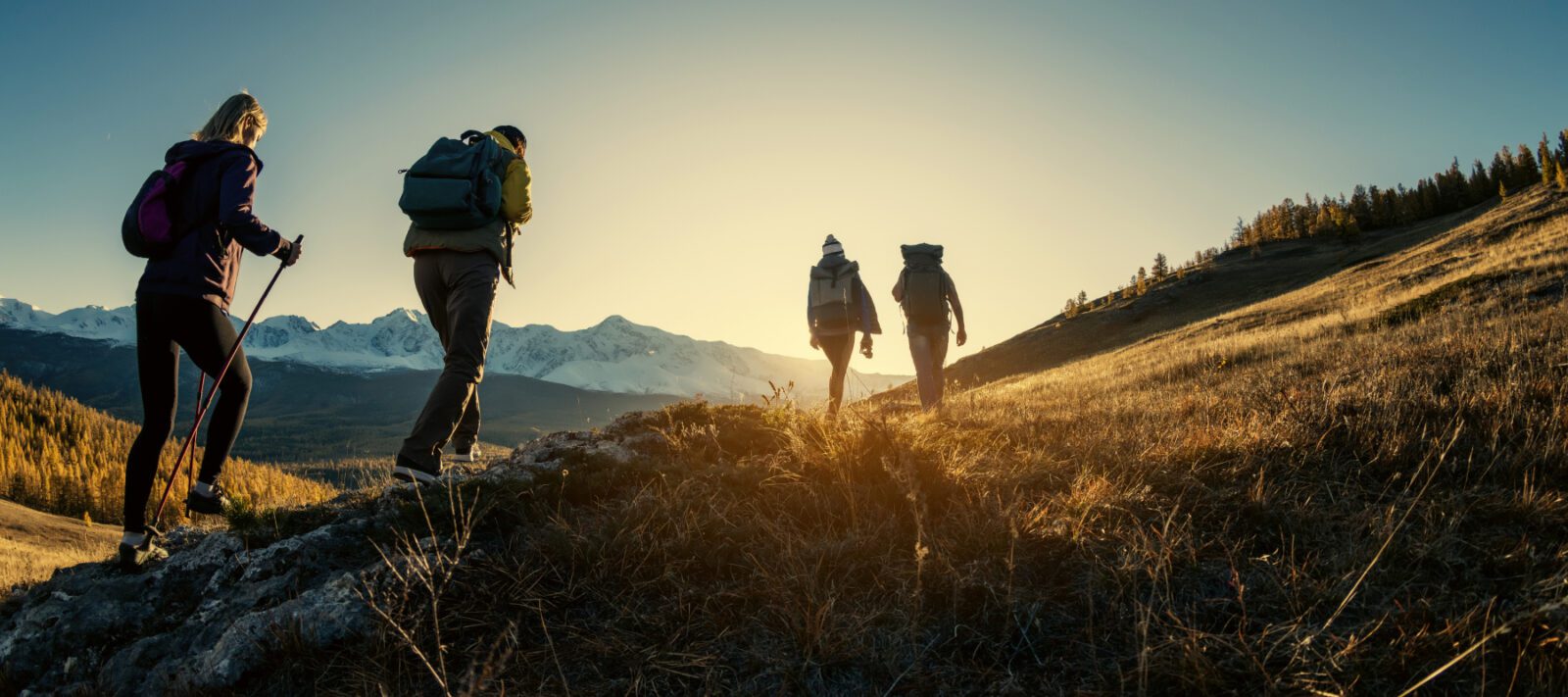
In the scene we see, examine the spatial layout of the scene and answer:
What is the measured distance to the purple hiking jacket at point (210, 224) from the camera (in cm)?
360

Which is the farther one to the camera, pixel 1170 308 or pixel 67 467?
pixel 1170 308

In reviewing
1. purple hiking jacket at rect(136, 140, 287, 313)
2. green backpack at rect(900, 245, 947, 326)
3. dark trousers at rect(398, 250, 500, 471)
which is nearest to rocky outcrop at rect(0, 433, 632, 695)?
dark trousers at rect(398, 250, 500, 471)

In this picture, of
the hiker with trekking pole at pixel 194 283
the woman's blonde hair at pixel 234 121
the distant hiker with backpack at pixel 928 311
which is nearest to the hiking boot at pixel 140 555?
the hiker with trekking pole at pixel 194 283

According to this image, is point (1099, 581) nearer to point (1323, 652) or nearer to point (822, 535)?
point (1323, 652)

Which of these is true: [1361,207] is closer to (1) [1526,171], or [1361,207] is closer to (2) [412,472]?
(1) [1526,171]

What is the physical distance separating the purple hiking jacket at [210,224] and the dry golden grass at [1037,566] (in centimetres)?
205

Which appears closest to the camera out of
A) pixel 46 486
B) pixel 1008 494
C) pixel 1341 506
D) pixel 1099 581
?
pixel 1099 581

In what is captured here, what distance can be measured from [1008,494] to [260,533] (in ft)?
12.5

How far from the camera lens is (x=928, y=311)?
8.62 metres

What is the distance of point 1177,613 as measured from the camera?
2145 millimetres

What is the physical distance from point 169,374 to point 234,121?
160 cm

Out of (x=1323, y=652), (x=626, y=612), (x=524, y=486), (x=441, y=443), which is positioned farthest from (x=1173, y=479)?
(x=441, y=443)

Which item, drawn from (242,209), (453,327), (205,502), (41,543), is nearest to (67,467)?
(41,543)

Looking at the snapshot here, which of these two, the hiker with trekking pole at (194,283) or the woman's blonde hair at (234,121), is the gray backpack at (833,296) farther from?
the woman's blonde hair at (234,121)
